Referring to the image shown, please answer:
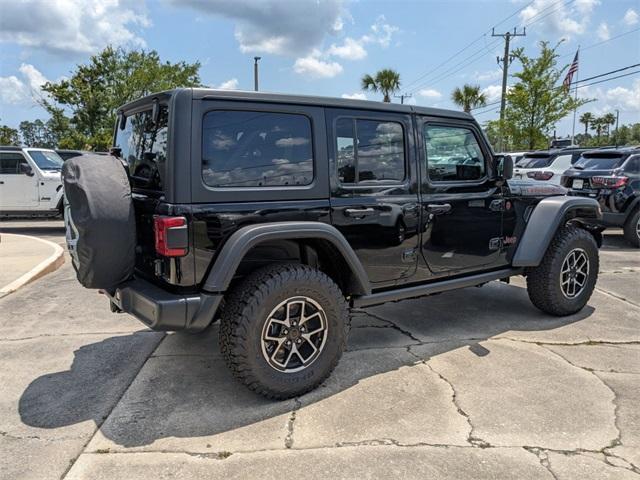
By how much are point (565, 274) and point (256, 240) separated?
3303 millimetres

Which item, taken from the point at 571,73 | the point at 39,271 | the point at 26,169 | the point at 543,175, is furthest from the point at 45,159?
the point at 571,73

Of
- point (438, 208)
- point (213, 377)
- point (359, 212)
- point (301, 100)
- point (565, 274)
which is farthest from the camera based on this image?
point (565, 274)

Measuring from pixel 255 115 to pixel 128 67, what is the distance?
1132 inches

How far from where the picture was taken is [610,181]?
8883mm

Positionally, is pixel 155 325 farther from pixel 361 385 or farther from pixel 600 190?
pixel 600 190

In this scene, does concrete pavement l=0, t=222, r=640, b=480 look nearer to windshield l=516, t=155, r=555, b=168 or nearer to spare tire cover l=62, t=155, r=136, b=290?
spare tire cover l=62, t=155, r=136, b=290

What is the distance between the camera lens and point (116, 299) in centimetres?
332

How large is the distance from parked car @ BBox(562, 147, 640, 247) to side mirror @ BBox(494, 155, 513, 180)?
5208 mm

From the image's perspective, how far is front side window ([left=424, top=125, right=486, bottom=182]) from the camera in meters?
3.97

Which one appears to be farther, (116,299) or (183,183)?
(116,299)

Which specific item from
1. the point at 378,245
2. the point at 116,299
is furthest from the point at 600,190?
the point at 116,299

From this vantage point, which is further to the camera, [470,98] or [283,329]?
[470,98]

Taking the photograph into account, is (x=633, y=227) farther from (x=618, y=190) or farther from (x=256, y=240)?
(x=256, y=240)

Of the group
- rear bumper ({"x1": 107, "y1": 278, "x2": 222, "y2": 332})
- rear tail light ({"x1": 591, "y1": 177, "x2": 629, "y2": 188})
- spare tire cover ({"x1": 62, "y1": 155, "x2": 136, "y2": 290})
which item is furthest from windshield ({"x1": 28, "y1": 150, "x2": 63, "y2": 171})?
rear tail light ({"x1": 591, "y1": 177, "x2": 629, "y2": 188})
